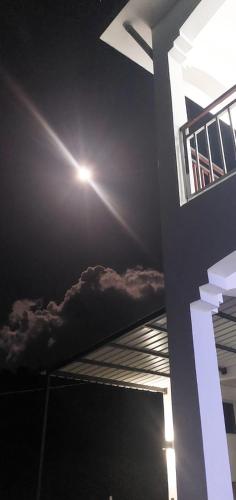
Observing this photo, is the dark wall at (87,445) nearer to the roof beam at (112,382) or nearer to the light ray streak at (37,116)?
the roof beam at (112,382)

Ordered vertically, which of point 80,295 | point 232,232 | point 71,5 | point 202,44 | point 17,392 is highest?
point 80,295

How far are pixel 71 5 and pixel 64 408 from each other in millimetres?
8916

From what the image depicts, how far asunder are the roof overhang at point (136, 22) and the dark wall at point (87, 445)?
8.19 meters

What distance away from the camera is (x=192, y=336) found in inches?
115

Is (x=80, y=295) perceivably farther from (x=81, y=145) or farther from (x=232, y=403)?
(x=232, y=403)

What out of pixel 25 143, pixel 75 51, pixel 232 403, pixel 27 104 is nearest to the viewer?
pixel 75 51

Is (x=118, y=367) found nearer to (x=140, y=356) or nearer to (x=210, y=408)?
(x=140, y=356)

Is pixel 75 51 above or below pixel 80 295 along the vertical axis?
below

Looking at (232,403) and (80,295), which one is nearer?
(232,403)

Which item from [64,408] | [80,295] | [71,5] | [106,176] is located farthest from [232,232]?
[80,295]

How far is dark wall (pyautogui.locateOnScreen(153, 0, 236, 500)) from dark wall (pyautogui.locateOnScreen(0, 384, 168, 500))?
314 inches

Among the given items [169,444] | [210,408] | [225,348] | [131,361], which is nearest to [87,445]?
[169,444]

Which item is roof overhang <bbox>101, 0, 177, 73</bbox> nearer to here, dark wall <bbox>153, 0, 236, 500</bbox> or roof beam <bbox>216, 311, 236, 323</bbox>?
dark wall <bbox>153, 0, 236, 500</bbox>

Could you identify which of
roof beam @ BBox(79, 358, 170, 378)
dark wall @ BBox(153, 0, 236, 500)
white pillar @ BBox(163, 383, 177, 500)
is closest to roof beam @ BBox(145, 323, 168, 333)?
roof beam @ BBox(79, 358, 170, 378)
